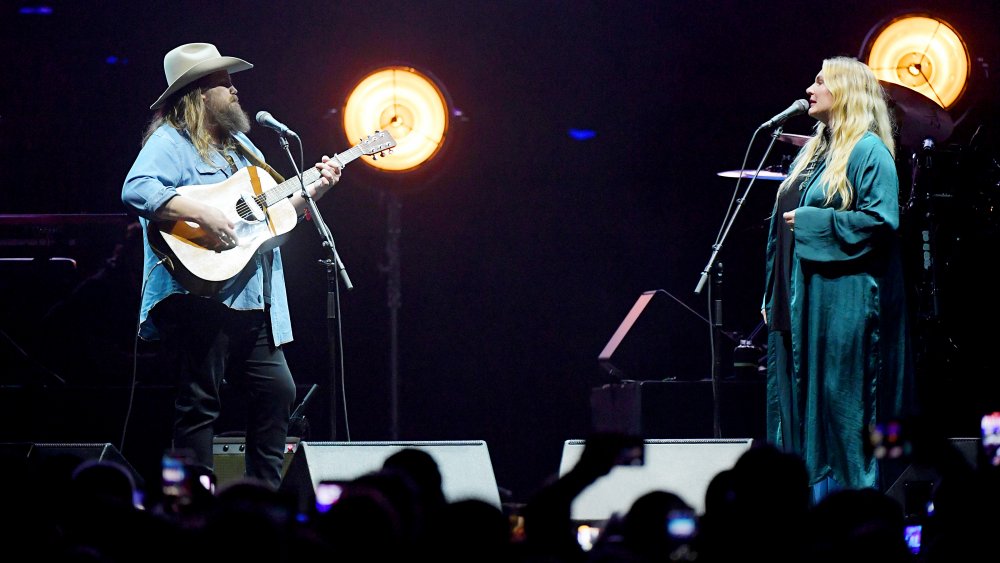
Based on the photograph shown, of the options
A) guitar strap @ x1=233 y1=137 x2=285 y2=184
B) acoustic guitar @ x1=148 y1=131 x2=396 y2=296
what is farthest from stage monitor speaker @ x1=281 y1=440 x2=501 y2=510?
guitar strap @ x1=233 y1=137 x2=285 y2=184

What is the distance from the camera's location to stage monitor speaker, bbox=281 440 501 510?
12.4 ft

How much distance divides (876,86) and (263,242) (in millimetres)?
2479

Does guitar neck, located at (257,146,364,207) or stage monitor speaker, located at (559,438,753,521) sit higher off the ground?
guitar neck, located at (257,146,364,207)

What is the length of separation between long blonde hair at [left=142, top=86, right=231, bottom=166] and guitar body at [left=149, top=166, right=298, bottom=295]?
0.17m

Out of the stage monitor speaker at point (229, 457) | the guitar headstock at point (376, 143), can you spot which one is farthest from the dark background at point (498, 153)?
the stage monitor speaker at point (229, 457)

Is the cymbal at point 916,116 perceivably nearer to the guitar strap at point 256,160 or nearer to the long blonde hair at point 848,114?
the long blonde hair at point 848,114

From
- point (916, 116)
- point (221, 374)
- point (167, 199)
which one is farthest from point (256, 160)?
point (916, 116)

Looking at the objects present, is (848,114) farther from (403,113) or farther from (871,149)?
(403,113)

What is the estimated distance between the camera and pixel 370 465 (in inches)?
152

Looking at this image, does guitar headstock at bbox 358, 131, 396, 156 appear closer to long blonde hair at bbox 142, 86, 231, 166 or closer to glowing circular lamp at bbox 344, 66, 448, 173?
long blonde hair at bbox 142, 86, 231, 166

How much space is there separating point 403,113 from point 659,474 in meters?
3.72

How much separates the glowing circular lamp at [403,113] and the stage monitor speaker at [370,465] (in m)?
3.30

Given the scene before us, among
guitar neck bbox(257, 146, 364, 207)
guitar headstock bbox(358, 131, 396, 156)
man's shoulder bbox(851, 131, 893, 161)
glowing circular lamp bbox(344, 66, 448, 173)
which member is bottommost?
guitar neck bbox(257, 146, 364, 207)

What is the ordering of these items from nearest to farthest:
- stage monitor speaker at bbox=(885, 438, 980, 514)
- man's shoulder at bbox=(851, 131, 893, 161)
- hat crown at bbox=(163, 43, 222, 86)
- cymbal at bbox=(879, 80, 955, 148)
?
stage monitor speaker at bbox=(885, 438, 980, 514) < man's shoulder at bbox=(851, 131, 893, 161) < hat crown at bbox=(163, 43, 222, 86) < cymbal at bbox=(879, 80, 955, 148)
